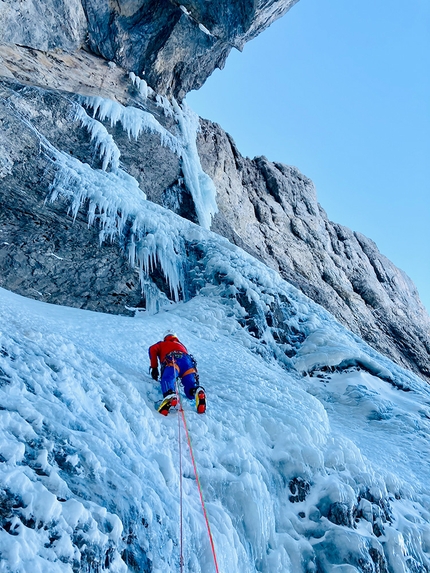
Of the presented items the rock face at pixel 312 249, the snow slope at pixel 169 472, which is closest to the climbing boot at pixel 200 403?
the snow slope at pixel 169 472

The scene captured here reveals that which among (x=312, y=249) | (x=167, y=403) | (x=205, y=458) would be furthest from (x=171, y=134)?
(x=205, y=458)

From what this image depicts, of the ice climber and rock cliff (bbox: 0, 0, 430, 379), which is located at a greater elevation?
rock cliff (bbox: 0, 0, 430, 379)

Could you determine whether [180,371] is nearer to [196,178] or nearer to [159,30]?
[196,178]

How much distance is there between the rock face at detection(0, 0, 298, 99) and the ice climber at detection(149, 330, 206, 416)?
12567 millimetres

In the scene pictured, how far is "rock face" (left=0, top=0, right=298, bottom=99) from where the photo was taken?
14578mm

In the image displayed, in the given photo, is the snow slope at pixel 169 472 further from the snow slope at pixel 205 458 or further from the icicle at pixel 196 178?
the icicle at pixel 196 178

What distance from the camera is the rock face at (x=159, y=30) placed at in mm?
14578

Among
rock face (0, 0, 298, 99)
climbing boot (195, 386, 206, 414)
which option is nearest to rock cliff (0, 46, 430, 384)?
rock face (0, 0, 298, 99)

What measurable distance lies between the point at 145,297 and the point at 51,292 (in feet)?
6.47

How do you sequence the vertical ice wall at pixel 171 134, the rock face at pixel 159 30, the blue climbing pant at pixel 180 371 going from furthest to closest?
the rock face at pixel 159 30 < the vertical ice wall at pixel 171 134 < the blue climbing pant at pixel 180 371

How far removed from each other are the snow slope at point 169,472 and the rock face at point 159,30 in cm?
1290

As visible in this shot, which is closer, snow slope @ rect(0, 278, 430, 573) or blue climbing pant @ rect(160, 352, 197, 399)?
snow slope @ rect(0, 278, 430, 573)

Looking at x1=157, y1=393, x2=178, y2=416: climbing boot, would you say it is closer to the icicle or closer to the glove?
the glove

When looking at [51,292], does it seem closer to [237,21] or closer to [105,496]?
[105,496]
